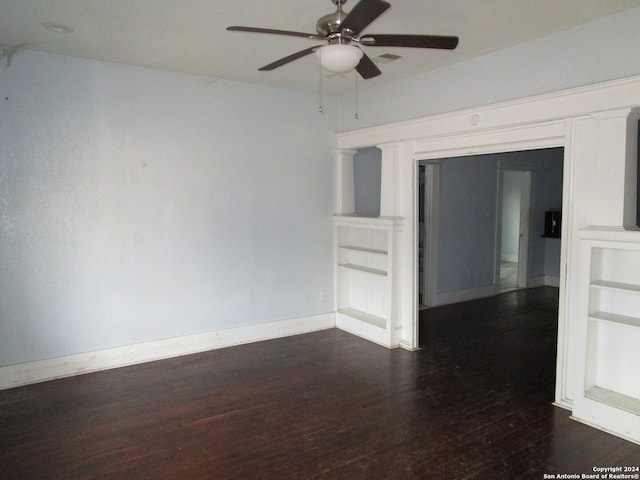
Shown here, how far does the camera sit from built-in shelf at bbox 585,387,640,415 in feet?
9.09

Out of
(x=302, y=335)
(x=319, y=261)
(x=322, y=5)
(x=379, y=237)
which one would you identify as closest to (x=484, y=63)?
(x=322, y=5)

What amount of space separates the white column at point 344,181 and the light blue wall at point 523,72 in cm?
57

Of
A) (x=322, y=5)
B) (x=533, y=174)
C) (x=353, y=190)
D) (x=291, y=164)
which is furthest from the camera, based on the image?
(x=533, y=174)

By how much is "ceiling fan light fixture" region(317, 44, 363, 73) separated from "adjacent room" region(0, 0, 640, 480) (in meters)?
0.04

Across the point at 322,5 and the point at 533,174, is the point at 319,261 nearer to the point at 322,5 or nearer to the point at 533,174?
the point at 322,5

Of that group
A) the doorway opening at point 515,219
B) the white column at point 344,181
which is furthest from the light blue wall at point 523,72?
the doorway opening at point 515,219

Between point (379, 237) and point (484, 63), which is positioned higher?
point (484, 63)

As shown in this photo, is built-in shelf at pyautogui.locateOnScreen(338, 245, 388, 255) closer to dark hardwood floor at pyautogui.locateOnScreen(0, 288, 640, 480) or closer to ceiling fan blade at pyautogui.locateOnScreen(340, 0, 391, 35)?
dark hardwood floor at pyautogui.locateOnScreen(0, 288, 640, 480)

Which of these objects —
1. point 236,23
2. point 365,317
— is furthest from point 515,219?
point 236,23

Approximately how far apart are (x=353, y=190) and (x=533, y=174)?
3841mm

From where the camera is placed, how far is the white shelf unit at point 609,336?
9.12 ft

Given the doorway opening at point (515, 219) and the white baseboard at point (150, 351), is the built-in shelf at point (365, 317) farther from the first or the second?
the doorway opening at point (515, 219)

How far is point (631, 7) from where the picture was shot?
8.84 feet

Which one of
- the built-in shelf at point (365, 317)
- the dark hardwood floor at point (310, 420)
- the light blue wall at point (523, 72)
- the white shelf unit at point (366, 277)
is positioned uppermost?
the light blue wall at point (523, 72)
